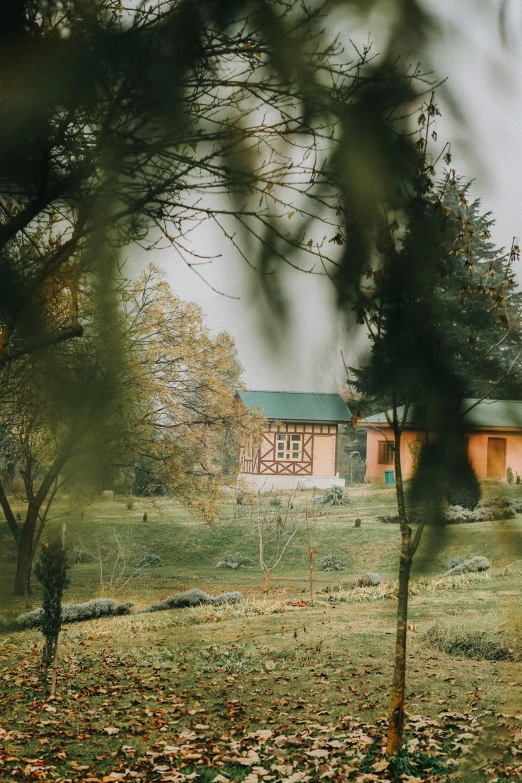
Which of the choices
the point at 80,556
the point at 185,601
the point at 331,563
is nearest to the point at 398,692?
the point at 185,601

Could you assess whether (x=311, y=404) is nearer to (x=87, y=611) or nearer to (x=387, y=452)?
(x=387, y=452)

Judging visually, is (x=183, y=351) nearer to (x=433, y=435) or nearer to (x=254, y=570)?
(x=433, y=435)

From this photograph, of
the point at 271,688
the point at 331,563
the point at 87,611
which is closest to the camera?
the point at 271,688

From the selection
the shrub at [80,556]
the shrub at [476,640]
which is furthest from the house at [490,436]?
the shrub at [80,556]

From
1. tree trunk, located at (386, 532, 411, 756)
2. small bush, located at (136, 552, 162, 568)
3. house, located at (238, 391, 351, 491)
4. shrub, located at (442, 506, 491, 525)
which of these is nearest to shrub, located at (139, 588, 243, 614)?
house, located at (238, 391, 351, 491)

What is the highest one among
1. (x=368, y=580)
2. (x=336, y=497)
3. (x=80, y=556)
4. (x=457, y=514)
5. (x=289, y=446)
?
(x=289, y=446)

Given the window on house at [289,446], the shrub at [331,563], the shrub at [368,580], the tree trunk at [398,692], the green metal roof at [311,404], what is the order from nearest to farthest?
the green metal roof at [311,404] → the tree trunk at [398,692] → the window on house at [289,446] → the shrub at [368,580] → the shrub at [331,563]

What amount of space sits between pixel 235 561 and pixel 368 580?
175 cm

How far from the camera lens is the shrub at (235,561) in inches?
336

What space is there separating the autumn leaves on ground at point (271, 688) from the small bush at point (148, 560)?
22 cm

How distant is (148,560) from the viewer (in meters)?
8.16

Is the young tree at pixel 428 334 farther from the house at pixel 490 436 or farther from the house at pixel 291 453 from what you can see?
the house at pixel 291 453

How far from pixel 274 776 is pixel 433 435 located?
208 cm

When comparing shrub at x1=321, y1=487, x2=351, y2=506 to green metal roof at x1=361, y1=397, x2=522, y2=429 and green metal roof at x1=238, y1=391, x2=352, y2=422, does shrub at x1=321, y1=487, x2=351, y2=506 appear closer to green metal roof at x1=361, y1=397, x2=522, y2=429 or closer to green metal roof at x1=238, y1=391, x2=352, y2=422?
green metal roof at x1=238, y1=391, x2=352, y2=422
